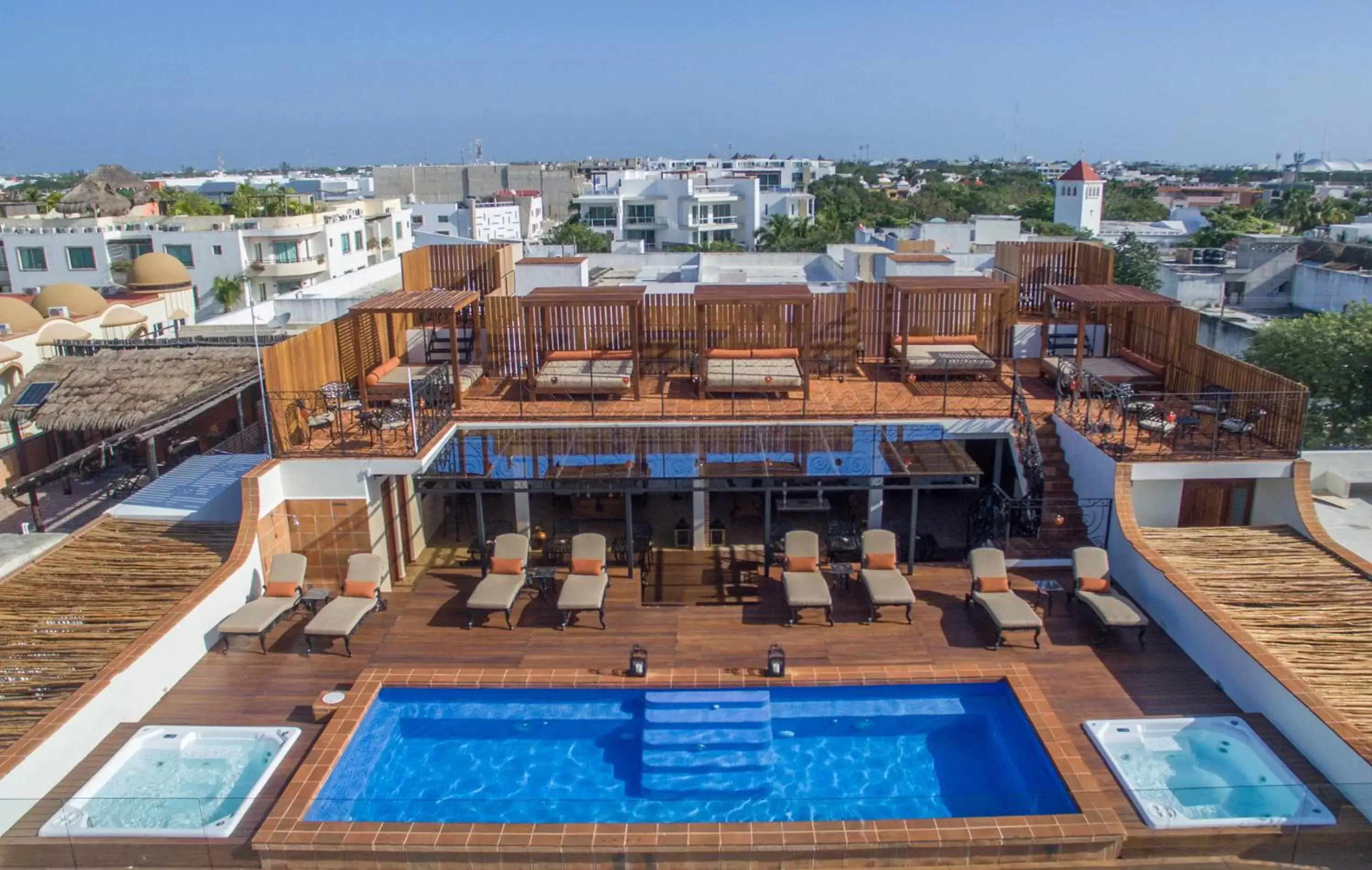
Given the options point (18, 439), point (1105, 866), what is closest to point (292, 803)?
point (1105, 866)

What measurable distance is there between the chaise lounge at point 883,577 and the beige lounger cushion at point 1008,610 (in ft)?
3.20

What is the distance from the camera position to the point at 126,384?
19906mm

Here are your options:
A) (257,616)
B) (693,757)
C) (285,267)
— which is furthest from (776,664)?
(285,267)

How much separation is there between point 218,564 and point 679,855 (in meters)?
8.35

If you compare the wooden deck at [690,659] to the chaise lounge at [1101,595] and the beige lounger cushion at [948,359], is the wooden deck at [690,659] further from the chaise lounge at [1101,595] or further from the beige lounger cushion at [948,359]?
the beige lounger cushion at [948,359]

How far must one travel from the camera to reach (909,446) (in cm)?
1487

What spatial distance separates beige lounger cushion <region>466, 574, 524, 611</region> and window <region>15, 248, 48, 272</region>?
48388 mm

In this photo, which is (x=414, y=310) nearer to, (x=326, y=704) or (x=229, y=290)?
(x=326, y=704)

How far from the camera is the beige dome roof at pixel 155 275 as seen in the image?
123 feet

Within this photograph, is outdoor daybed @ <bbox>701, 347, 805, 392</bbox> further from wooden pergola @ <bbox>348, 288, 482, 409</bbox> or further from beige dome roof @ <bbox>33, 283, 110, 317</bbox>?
beige dome roof @ <bbox>33, 283, 110, 317</bbox>

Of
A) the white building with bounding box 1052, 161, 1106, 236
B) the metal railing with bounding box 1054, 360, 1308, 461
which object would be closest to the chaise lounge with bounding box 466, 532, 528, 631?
the metal railing with bounding box 1054, 360, 1308, 461

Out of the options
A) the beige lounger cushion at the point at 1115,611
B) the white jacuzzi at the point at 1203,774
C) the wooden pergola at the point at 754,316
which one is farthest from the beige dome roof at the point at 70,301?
the white jacuzzi at the point at 1203,774

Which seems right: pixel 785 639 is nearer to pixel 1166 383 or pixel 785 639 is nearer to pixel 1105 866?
pixel 1105 866

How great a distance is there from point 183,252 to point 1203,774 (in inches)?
2106
